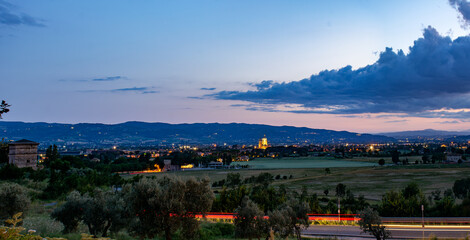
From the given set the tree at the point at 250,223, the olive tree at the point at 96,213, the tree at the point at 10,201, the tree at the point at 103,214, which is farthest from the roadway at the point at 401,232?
the tree at the point at 10,201

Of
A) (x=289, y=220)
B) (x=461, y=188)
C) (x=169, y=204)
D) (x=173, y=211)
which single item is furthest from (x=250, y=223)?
(x=461, y=188)

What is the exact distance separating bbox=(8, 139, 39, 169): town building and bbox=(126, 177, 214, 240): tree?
57634mm

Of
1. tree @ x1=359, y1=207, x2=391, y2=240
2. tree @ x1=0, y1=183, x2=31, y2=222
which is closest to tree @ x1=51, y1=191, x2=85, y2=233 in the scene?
tree @ x1=0, y1=183, x2=31, y2=222

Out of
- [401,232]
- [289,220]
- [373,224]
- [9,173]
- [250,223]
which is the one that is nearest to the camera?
[373,224]

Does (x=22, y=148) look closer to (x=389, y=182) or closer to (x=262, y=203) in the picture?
(x=262, y=203)

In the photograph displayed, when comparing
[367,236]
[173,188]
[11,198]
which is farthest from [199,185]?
[11,198]

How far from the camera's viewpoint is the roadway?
27.6 meters

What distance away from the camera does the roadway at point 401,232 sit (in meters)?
27.6

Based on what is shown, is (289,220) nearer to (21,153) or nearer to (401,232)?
(401,232)

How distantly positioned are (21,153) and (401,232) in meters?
68.3

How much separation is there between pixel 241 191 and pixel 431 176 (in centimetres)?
5898

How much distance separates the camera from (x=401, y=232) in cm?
2928

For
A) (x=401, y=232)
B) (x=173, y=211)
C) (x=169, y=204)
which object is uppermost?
(x=169, y=204)

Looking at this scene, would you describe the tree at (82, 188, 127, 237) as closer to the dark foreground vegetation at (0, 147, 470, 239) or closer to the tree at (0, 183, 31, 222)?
the dark foreground vegetation at (0, 147, 470, 239)
